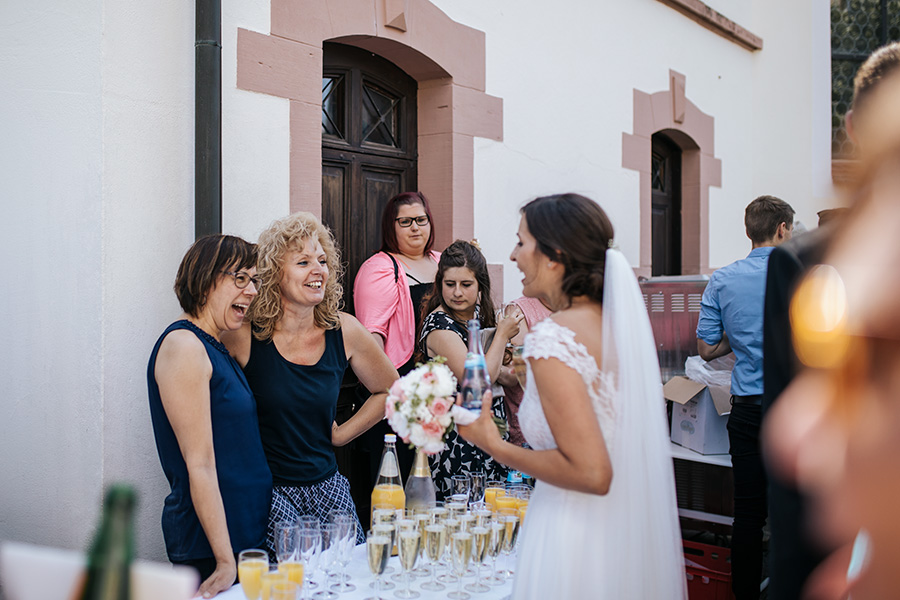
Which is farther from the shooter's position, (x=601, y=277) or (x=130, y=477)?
(x=130, y=477)

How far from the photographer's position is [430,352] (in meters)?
3.91

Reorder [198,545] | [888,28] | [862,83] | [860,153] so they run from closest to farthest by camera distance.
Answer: [860,153]
[862,83]
[198,545]
[888,28]

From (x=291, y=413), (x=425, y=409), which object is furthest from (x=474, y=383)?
(x=291, y=413)

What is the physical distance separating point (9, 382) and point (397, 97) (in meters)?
2.83

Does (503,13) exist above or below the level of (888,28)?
below

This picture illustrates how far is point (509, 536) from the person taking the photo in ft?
8.42

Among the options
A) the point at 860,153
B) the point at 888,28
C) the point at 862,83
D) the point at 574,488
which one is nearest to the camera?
the point at 860,153

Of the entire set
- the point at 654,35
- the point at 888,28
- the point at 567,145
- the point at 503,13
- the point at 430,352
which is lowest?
the point at 430,352

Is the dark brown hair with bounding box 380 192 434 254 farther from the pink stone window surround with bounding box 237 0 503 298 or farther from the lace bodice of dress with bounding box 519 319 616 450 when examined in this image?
the lace bodice of dress with bounding box 519 319 616 450

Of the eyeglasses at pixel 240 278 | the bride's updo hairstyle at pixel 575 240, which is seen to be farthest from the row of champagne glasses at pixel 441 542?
the eyeglasses at pixel 240 278

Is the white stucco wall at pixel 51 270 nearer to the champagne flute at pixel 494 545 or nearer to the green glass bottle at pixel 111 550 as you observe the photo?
the champagne flute at pixel 494 545

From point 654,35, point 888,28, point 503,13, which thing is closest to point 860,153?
point 503,13

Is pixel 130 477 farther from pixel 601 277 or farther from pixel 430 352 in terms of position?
pixel 601 277

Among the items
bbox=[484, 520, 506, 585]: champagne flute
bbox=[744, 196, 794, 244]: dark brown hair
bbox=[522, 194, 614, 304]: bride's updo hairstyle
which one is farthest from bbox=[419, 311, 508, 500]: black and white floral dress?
bbox=[744, 196, 794, 244]: dark brown hair
